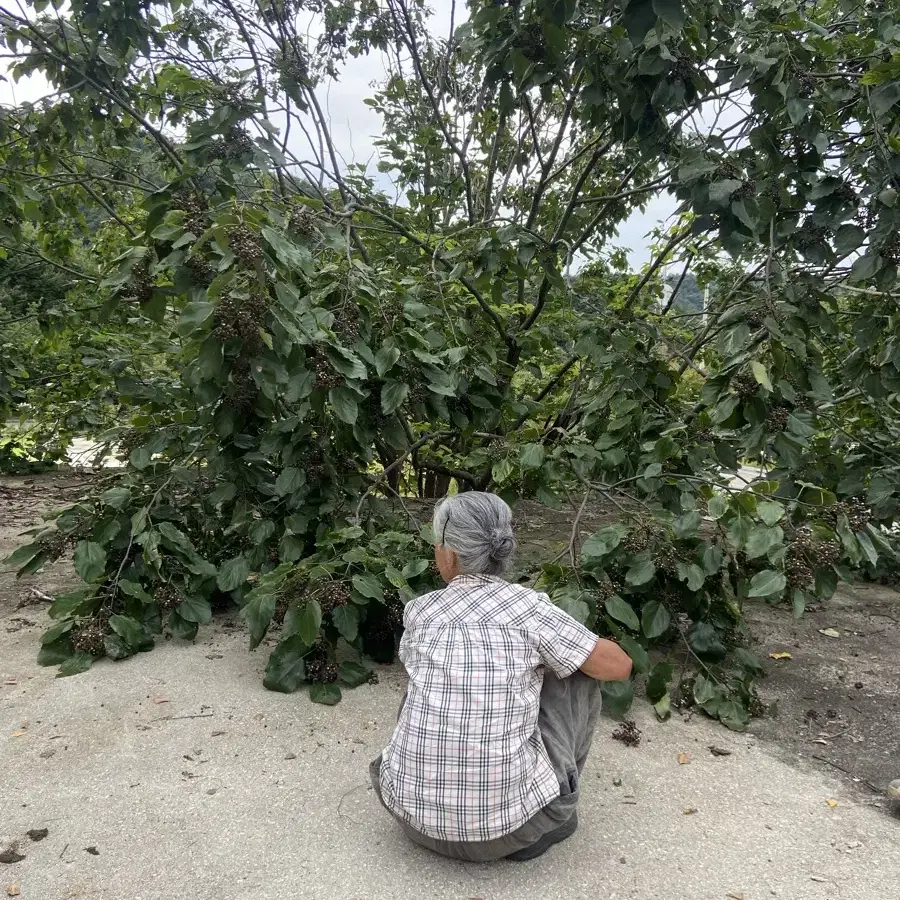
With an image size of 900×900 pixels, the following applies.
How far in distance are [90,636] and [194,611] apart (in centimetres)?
43

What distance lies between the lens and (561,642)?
1.93m

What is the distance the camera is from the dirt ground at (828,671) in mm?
2811

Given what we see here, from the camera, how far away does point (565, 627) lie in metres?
1.94

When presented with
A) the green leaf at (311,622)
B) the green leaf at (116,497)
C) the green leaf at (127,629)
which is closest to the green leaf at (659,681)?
the green leaf at (311,622)

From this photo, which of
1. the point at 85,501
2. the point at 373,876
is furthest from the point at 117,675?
the point at 373,876

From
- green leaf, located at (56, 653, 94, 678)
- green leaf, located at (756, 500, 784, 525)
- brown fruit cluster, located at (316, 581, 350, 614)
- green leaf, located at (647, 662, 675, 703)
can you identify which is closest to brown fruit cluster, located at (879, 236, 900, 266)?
green leaf, located at (756, 500, 784, 525)

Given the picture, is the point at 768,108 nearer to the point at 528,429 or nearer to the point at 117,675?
the point at 528,429

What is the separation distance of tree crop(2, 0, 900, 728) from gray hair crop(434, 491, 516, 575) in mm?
Answer: 804

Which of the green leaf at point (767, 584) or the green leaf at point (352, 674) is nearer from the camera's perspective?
the green leaf at point (767, 584)

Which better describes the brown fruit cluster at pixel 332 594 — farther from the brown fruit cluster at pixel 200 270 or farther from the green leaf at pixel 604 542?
the brown fruit cluster at pixel 200 270

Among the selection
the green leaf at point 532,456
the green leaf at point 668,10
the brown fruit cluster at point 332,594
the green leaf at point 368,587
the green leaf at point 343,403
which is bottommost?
the brown fruit cluster at point 332,594

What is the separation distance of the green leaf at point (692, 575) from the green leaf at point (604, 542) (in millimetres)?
251

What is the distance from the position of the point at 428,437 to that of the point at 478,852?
207 centimetres

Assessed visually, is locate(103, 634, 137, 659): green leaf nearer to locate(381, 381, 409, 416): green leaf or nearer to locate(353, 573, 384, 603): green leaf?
locate(353, 573, 384, 603): green leaf
